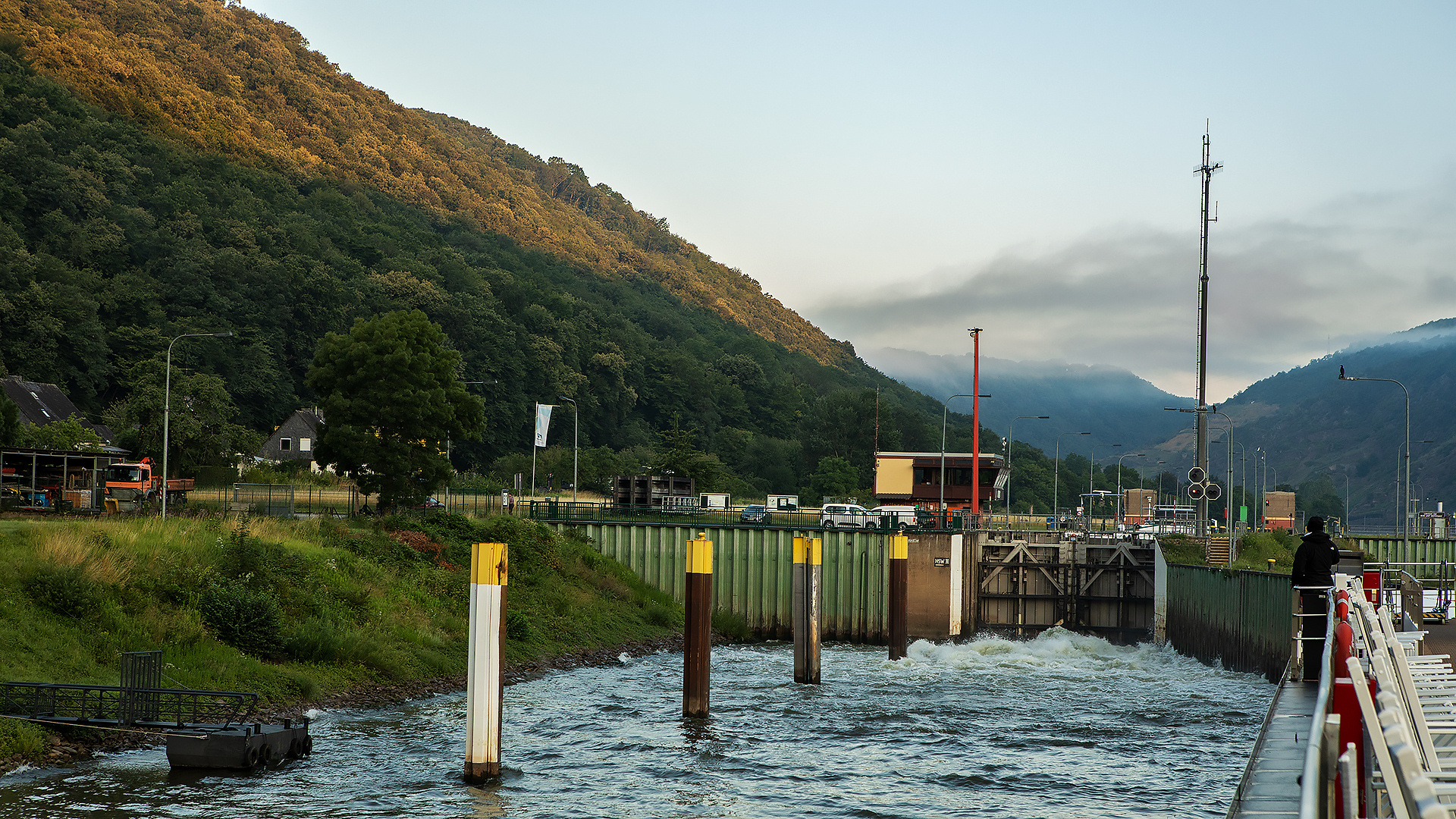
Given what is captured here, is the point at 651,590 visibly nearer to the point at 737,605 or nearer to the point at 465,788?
the point at 737,605

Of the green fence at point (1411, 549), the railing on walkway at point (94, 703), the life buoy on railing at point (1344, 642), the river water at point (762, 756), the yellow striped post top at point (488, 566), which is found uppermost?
the life buoy on railing at point (1344, 642)

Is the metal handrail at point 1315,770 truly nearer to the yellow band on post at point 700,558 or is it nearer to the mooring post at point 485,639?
the mooring post at point 485,639

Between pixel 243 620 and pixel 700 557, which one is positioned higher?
pixel 700 557

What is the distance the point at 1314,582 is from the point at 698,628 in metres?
13.5

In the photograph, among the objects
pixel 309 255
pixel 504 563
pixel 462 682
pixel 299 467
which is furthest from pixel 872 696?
pixel 309 255

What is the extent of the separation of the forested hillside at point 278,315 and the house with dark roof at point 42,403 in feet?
7.26

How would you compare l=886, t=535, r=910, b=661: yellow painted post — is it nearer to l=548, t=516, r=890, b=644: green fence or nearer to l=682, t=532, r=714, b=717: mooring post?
l=548, t=516, r=890, b=644: green fence

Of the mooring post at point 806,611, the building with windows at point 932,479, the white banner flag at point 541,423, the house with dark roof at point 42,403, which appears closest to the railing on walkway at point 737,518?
the white banner flag at point 541,423

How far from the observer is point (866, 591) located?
155 ft

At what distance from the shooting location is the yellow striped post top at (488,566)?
18.7 metres

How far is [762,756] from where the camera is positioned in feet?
77.1

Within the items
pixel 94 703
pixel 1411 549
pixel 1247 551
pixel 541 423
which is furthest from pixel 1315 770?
pixel 541 423

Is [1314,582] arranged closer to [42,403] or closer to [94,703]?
[94,703]

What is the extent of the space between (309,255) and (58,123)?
85.1ft
